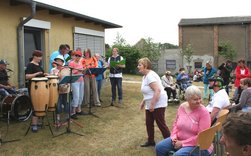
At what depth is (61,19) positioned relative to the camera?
11.2 m

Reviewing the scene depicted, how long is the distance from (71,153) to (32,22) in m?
5.13

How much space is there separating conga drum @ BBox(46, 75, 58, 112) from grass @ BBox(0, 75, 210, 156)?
0.67 meters

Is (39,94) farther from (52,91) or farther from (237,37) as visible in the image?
(237,37)

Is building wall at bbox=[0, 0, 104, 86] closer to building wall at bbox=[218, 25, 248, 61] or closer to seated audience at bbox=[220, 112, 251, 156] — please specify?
seated audience at bbox=[220, 112, 251, 156]

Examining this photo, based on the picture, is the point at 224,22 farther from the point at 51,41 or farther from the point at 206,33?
the point at 51,41

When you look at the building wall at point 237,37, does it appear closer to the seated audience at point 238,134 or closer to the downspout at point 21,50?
the downspout at point 21,50

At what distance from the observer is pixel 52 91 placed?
6.59 meters

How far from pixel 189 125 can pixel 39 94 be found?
3.25 meters

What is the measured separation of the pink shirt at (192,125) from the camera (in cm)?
439

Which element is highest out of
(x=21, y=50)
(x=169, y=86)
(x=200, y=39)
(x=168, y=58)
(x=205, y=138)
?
(x=200, y=39)

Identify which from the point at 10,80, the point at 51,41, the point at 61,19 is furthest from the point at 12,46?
the point at 61,19

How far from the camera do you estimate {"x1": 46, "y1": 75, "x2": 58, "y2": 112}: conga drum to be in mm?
6562

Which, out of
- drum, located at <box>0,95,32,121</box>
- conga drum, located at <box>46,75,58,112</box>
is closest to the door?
drum, located at <box>0,95,32,121</box>

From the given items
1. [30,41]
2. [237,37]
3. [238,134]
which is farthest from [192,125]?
[237,37]
